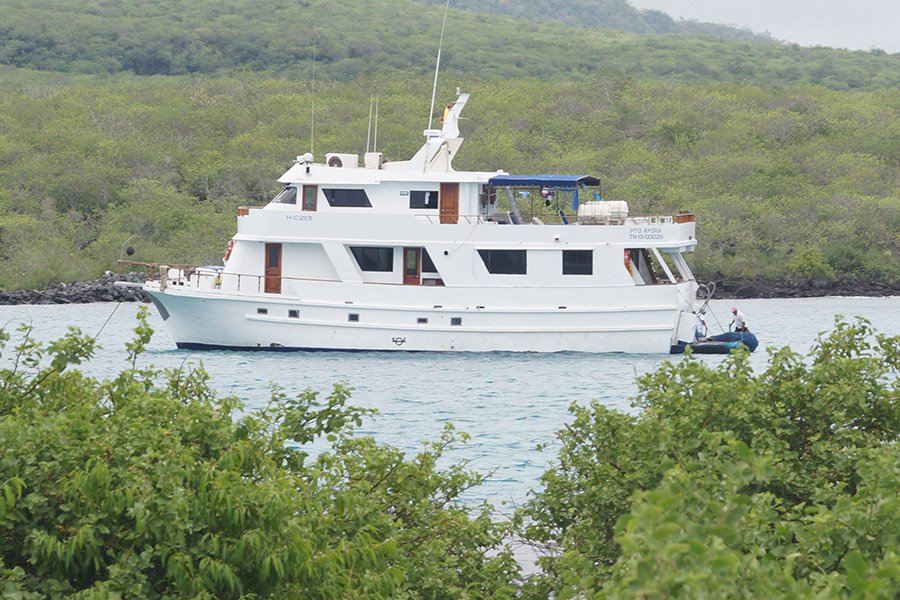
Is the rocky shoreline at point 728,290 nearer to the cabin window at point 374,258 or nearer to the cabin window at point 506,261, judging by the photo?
the cabin window at point 374,258

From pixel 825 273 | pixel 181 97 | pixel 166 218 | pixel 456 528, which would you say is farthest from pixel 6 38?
pixel 456 528

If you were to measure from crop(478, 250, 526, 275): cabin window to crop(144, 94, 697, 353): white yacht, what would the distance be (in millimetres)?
23

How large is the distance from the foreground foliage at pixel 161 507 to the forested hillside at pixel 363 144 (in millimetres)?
39126

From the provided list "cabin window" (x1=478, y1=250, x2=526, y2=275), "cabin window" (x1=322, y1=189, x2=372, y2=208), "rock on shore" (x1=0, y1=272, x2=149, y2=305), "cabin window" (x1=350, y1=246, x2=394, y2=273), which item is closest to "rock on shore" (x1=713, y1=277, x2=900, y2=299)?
"rock on shore" (x1=0, y1=272, x2=149, y2=305)

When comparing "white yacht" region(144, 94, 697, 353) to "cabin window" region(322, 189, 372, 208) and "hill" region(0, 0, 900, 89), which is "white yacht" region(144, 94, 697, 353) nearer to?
"cabin window" region(322, 189, 372, 208)

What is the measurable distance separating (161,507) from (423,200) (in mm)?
19247

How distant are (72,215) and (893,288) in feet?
94.3

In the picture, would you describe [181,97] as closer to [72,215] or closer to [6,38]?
[72,215]

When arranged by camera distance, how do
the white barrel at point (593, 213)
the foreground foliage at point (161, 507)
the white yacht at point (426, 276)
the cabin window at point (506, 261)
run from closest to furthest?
the foreground foliage at point (161, 507) < the white yacht at point (426, 276) < the cabin window at point (506, 261) < the white barrel at point (593, 213)

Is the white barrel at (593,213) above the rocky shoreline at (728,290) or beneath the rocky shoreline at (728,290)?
above

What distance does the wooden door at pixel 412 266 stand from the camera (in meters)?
25.6

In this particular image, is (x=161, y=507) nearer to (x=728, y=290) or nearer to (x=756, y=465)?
(x=756, y=465)

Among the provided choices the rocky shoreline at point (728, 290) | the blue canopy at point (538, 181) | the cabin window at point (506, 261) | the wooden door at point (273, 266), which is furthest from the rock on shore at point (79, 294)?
the blue canopy at point (538, 181)

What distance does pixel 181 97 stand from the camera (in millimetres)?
67438
